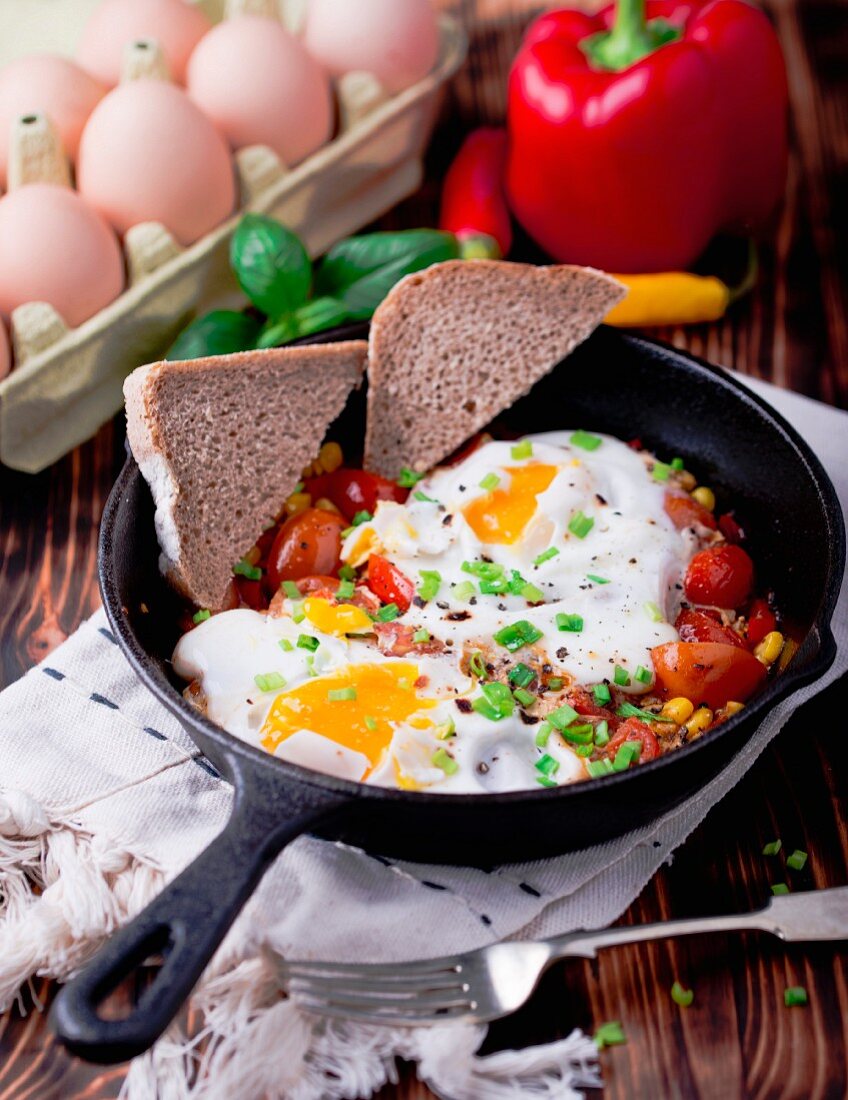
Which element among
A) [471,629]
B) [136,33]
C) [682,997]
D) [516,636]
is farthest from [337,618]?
[136,33]

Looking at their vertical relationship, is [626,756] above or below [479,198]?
below

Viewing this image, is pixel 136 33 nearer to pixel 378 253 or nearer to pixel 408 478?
pixel 378 253

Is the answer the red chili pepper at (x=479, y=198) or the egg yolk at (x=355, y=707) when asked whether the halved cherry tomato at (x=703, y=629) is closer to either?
the egg yolk at (x=355, y=707)

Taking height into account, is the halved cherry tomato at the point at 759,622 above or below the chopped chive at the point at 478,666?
below

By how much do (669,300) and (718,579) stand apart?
1.47m

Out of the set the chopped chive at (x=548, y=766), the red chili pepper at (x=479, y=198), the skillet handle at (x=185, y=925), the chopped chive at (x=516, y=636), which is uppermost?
the red chili pepper at (x=479, y=198)

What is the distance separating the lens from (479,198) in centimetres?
439

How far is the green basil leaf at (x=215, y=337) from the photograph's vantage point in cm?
357

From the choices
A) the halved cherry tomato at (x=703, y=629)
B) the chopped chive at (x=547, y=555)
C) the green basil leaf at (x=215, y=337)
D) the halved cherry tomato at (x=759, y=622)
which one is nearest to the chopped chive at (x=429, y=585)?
the chopped chive at (x=547, y=555)

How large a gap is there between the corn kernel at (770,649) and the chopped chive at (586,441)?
2.43 feet

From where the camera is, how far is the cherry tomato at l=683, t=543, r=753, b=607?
310 centimetres

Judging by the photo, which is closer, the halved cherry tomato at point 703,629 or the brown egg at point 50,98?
the halved cherry tomato at point 703,629

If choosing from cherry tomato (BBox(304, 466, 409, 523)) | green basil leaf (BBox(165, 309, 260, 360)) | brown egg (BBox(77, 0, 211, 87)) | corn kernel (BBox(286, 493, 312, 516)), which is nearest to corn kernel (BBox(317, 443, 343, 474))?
cherry tomato (BBox(304, 466, 409, 523))

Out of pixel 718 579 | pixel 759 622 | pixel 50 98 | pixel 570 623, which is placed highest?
pixel 50 98
